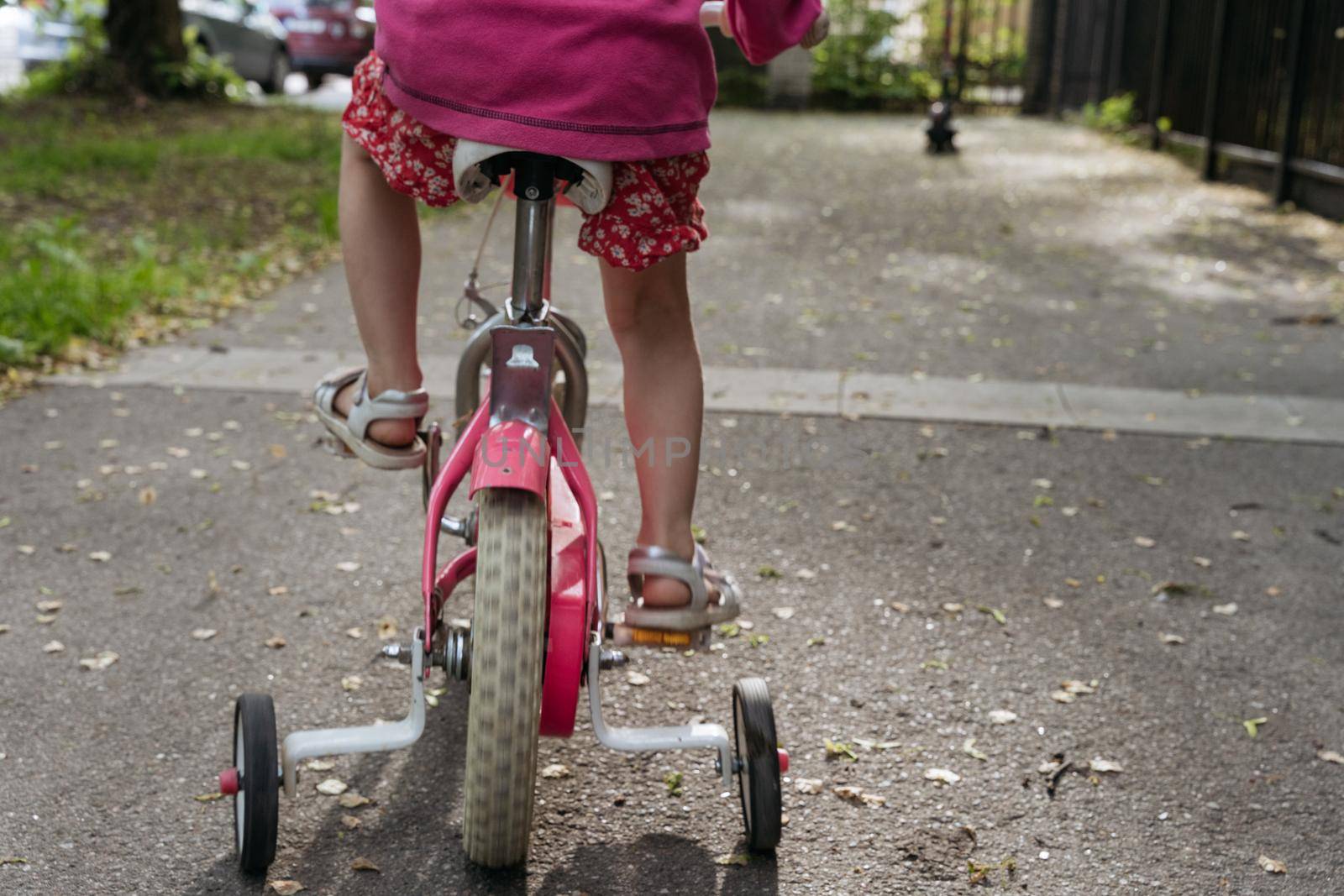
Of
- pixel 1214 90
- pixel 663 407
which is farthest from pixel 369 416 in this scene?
pixel 1214 90

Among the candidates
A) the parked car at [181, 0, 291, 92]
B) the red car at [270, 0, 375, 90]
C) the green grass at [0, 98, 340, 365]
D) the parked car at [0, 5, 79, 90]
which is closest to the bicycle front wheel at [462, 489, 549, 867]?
the green grass at [0, 98, 340, 365]

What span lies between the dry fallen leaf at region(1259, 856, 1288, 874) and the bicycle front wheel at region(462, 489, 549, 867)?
4.39 ft

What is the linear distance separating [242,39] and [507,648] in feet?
62.9

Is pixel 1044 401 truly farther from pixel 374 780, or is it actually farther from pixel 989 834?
pixel 374 780

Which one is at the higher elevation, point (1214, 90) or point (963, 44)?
point (963, 44)

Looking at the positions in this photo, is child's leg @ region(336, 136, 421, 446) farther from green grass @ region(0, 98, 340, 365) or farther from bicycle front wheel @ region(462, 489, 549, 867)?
green grass @ region(0, 98, 340, 365)

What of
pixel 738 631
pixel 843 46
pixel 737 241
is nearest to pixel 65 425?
pixel 738 631

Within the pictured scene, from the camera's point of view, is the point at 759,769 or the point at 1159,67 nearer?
the point at 759,769

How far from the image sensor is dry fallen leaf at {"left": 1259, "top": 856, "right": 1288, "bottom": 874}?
99.4 inches

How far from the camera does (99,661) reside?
10.7ft

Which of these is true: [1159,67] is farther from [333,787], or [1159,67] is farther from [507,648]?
[507,648]

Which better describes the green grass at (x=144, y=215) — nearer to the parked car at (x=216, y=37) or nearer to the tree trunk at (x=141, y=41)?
the tree trunk at (x=141, y=41)

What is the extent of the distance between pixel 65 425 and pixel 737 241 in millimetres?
4864

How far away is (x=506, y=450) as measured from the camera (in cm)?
219
